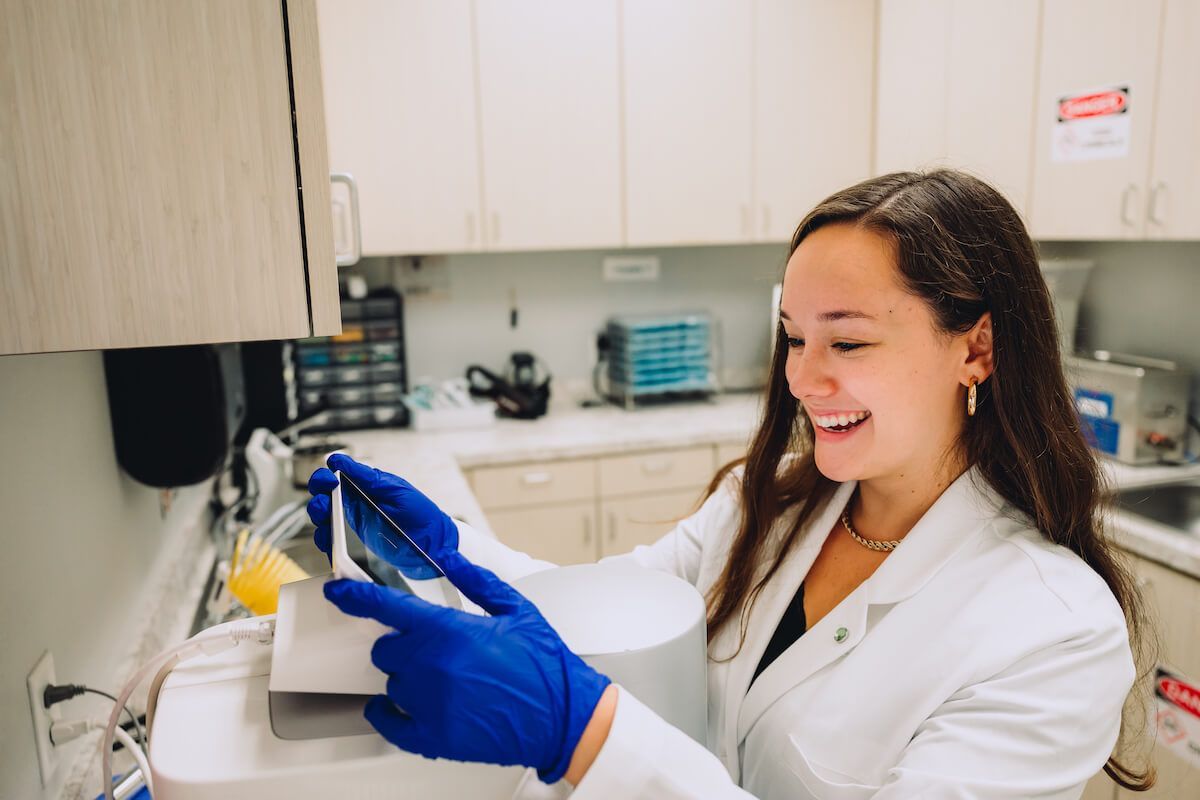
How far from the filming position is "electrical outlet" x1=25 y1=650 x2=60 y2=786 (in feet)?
3.22

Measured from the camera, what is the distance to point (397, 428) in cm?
312

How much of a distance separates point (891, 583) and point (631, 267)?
2534 mm

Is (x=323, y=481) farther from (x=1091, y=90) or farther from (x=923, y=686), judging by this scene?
(x=1091, y=90)

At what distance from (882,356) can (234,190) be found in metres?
0.72

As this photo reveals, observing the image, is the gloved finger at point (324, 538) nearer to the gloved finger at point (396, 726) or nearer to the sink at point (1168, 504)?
the gloved finger at point (396, 726)

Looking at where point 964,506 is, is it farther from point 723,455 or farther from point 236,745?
point 723,455

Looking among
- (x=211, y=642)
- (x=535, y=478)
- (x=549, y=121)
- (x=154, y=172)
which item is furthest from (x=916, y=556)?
(x=549, y=121)

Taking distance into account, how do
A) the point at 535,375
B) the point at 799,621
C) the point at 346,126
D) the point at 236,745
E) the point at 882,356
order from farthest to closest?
the point at 535,375 → the point at 346,126 → the point at 799,621 → the point at 882,356 → the point at 236,745

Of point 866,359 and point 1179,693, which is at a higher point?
point 866,359

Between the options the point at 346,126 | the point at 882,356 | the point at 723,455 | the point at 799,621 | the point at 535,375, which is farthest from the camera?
the point at 535,375

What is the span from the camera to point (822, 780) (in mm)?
978

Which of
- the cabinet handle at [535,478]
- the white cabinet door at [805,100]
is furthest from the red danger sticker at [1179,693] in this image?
the white cabinet door at [805,100]

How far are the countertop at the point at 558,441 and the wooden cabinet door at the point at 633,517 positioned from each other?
18 centimetres

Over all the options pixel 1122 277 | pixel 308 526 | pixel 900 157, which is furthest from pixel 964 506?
pixel 900 157
